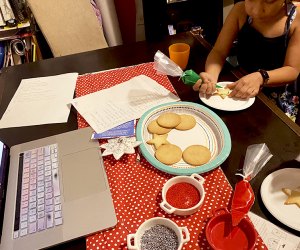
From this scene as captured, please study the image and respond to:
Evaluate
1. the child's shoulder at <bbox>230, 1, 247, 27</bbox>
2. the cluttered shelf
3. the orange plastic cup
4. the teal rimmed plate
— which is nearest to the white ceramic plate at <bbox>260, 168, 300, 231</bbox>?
the teal rimmed plate

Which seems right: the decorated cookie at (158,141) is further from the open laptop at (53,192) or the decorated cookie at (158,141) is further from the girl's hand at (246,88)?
the girl's hand at (246,88)

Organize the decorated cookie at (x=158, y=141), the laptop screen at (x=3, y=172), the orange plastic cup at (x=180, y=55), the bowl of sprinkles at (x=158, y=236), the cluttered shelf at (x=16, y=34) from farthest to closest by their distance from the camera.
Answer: the cluttered shelf at (x=16, y=34)
the orange plastic cup at (x=180, y=55)
the decorated cookie at (x=158, y=141)
the laptop screen at (x=3, y=172)
the bowl of sprinkles at (x=158, y=236)

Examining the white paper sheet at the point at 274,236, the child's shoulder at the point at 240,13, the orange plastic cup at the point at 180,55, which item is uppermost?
the child's shoulder at the point at 240,13

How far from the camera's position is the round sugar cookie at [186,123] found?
89 centimetres

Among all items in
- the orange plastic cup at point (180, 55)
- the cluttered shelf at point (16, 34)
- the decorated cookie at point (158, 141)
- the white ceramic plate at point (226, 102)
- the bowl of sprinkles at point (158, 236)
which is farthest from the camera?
the cluttered shelf at point (16, 34)

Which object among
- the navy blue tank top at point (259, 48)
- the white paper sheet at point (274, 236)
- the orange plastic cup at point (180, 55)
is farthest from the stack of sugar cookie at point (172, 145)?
the navy blue tank top at point (259, 48)

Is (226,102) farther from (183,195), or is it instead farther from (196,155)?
(183,195)

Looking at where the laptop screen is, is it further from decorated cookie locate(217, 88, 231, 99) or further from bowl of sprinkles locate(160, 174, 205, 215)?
decorated cookie locate(217, 88, 231, 99)

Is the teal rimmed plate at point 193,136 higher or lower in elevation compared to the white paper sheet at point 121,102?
lower

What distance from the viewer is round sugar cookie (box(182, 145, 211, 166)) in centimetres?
77

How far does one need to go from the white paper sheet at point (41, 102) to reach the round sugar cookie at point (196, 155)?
0.46 m

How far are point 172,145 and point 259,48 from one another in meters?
0.69

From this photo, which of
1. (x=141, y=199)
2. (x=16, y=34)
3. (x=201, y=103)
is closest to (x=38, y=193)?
(x=141, y=199)

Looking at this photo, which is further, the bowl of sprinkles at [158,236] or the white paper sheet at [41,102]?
the white paper sheet at [41,102]
